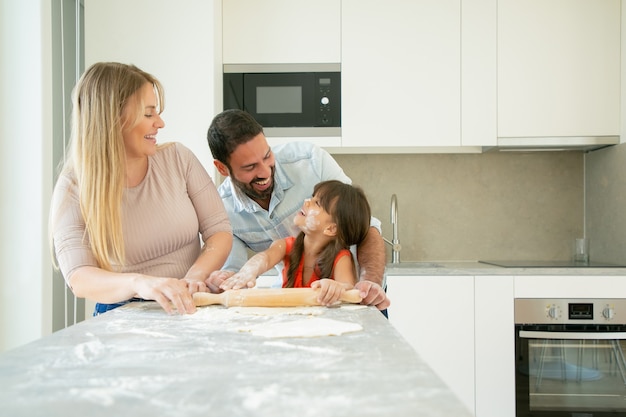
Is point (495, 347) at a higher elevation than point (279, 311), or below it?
below

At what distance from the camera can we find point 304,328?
96 cm

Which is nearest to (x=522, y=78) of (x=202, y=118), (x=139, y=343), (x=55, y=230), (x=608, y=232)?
(x=608, y=232)

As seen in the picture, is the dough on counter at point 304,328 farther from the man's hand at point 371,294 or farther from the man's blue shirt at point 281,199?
the man's blue shirt at point 281,199

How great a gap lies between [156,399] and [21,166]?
6.16 feet

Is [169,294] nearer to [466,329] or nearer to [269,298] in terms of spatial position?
[269,298]

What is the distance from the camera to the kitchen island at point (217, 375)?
1.81 ft

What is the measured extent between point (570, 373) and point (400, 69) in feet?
4.82

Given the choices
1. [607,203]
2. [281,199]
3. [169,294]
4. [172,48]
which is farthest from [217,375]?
[607,203]

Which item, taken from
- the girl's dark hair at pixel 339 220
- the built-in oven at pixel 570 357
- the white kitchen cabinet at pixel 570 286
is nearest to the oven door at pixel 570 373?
the built-in oven at pixel 570 357

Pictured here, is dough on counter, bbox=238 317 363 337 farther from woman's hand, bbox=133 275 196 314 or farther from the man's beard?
the man's beard

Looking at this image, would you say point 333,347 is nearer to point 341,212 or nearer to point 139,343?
point 139,343

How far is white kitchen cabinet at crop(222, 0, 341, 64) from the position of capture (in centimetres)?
279

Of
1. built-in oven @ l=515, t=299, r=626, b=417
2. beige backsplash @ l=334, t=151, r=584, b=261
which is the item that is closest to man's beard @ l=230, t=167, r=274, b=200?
built-in oven @ l=515, t=299, r=626, b=417

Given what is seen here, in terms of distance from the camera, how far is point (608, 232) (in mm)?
2889
